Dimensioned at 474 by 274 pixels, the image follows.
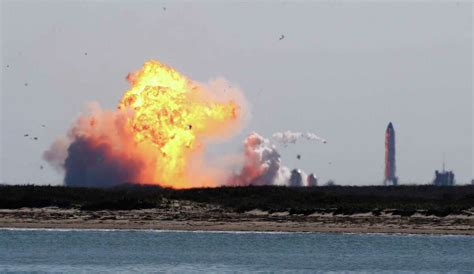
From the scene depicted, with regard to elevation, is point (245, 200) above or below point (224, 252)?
above

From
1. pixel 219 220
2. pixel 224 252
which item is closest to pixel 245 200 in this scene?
pixel 219 220

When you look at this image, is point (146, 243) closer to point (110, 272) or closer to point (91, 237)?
point (91, 237)

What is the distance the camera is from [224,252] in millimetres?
93000

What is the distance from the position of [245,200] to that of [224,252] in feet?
69.1

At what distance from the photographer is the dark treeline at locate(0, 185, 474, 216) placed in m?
109

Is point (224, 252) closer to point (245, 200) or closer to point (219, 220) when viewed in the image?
point (219, 220)

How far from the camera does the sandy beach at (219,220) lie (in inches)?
4018

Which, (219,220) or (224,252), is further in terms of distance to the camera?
(219,220)

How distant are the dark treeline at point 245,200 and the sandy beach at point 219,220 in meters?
0.98

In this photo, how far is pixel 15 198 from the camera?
115 meters

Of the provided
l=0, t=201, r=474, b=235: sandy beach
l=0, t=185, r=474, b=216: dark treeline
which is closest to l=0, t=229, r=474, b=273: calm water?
l=0, t=201, r=474, b=235: sandy beach

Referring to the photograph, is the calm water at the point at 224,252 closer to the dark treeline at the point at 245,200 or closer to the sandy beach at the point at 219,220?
the sandy beach at the point at 219,220

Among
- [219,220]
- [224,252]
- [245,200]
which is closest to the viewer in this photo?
[224,252]

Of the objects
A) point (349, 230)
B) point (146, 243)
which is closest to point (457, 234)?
point (349, 230)
